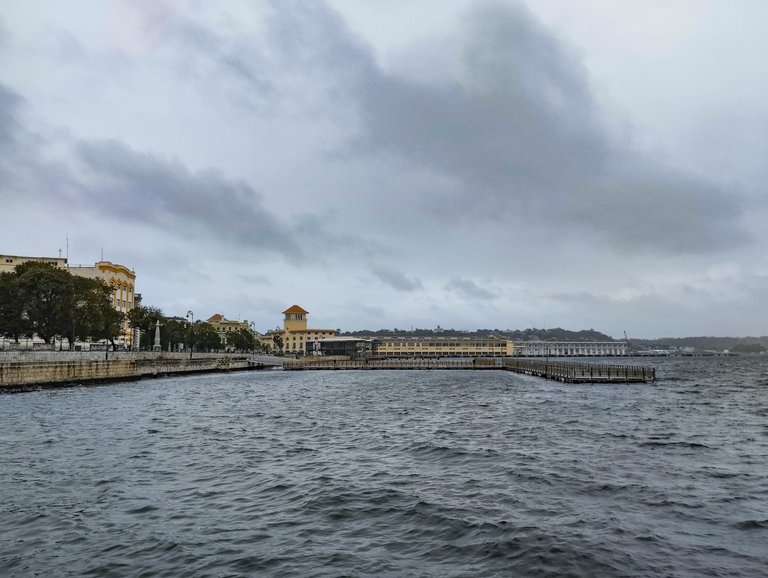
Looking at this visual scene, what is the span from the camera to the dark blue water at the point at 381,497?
12617mm

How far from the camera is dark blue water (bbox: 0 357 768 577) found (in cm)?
1262

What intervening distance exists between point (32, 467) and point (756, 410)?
157 ft

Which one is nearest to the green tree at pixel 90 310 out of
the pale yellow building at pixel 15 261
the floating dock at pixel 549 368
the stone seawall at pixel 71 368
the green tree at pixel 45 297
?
the green tree at pixel 45 297

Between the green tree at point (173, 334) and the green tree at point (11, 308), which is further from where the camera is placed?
the green tree at point (173, 334)

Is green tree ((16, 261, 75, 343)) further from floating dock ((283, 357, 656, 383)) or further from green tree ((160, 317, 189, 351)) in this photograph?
green tree ((160, 317, 189, 351))

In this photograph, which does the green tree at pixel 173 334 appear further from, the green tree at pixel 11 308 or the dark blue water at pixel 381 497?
the dark blue water at pixel 381 497

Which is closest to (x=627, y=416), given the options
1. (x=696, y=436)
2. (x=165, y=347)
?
(x=696, y=436)

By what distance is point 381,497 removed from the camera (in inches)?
715

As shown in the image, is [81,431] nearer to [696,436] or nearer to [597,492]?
[597,492]

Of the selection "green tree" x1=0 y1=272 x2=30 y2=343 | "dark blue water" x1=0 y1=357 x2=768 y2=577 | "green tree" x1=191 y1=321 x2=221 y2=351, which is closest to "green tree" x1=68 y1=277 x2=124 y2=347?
"green tree" x1=0 y1=272 x2=30 y2=343

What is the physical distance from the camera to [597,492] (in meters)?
18.5

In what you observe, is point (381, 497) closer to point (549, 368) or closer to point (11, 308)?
point (549, 368)

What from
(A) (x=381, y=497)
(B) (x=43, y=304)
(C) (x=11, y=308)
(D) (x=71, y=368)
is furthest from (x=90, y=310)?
(A) (x=381, y=497)

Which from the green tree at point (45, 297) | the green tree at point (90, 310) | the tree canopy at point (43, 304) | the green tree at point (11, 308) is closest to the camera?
the green tree at point (45, 297)
